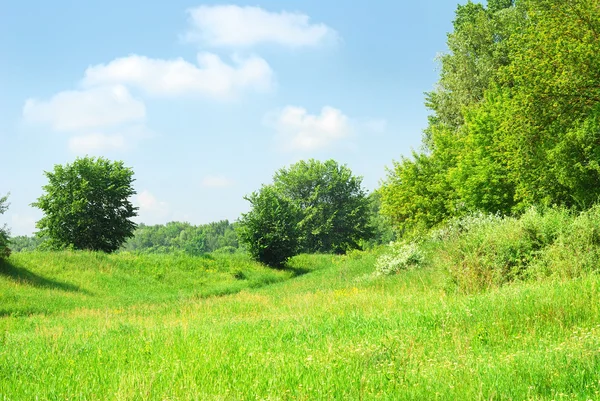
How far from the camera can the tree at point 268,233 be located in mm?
41719

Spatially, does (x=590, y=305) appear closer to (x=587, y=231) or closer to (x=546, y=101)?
(x=587, y=231)

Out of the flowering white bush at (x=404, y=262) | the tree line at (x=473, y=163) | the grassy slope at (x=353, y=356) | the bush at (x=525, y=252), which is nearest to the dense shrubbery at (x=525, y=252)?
the bush at (x=525, y=252)

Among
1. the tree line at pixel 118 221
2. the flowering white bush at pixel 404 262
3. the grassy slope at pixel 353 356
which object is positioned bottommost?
the grassy slope at pixel 353 356

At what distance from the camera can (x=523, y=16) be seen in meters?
34.8

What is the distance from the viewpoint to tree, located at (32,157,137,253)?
4784 centimetres

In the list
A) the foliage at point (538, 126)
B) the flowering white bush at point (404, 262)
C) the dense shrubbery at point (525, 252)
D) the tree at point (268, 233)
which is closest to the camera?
the dense shrubbery at point (525, 252)

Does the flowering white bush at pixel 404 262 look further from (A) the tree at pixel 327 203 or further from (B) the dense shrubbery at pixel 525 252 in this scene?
(A) the tree at pixel 327 203

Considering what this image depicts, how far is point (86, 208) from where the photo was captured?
4831cm

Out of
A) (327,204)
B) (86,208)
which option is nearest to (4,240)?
(86,208)

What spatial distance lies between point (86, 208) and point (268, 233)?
20078mm

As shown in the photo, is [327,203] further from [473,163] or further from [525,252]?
[525,252]

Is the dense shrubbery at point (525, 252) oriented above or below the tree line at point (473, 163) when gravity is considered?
below

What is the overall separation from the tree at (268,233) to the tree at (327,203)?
24.3m

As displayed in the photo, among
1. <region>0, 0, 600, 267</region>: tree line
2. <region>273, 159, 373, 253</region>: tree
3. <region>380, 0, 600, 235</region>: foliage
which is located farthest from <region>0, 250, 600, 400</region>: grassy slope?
<region>273, 159, 373, 253</region>: tree
